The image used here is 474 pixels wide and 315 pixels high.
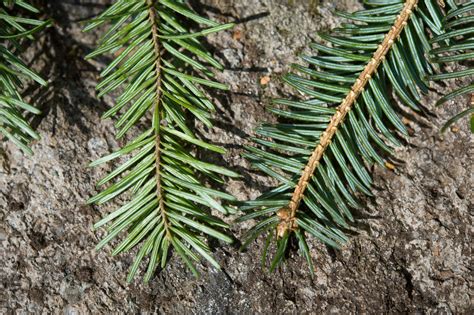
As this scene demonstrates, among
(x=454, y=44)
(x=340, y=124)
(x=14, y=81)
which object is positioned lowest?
(x=14, y=81)

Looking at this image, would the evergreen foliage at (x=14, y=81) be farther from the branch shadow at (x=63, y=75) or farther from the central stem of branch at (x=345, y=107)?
the central stem of branch at (x=345, y=107)

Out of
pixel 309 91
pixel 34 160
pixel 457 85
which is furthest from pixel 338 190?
pixel 34 160

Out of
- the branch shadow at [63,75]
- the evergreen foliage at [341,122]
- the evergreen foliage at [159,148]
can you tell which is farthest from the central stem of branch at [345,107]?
the branch shadow at [63,75]

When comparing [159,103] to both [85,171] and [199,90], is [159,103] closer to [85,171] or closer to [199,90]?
[199,90]

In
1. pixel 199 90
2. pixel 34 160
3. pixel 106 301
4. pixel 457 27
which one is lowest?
pixel 106 301

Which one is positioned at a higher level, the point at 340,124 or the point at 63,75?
the point at 340,124

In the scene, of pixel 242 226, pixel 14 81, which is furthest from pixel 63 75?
pixel 242 226

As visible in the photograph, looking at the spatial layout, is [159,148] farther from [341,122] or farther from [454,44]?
[454,44]

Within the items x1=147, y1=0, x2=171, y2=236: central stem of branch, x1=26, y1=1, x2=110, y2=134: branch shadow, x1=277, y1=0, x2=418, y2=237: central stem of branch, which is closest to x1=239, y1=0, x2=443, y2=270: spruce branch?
x1=277, y1=0, x2=418, y2=237: central stem of branch
